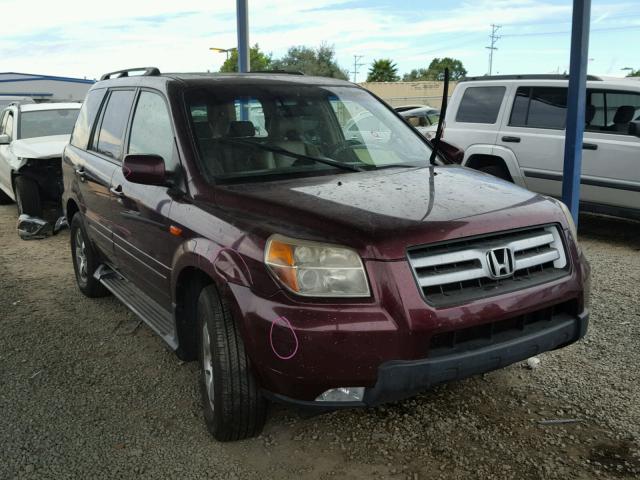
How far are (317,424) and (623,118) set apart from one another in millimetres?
5363

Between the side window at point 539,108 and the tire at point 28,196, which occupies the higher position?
the side window at point 539,108

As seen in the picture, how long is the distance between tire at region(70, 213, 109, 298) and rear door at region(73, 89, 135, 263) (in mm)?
219

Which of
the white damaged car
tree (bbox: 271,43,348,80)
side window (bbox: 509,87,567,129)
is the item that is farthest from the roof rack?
tree (bbox: 271,43,348,80)

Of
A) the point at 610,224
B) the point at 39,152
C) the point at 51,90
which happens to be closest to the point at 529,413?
the point at 610,224

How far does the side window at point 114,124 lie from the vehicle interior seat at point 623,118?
5.23 metres

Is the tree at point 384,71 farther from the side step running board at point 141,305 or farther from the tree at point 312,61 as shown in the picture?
the side step running board at point 141,305

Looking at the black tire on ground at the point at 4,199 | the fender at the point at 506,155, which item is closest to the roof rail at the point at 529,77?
the fender at the point at 506,155

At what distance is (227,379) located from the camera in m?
2.73

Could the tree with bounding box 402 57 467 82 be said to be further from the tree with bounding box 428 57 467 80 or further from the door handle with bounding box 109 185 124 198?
the door handle with bounding box 109 185 124 198

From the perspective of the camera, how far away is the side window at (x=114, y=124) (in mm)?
4176

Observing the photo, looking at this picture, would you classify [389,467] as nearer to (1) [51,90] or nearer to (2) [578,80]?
(2) [578,80]

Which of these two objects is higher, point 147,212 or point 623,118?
point 623,118

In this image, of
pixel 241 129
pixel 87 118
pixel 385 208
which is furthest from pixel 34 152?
pixel 385 208

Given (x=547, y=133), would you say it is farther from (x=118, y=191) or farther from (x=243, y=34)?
(x=118, y=191)
